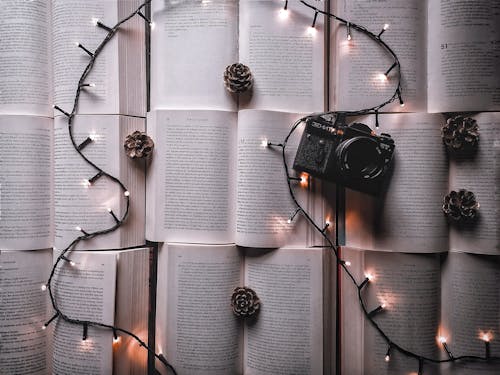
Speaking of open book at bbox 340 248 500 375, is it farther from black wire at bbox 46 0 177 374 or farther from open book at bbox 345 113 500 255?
black wire at bbox 46 0 177 374

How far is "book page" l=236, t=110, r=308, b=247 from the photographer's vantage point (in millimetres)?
1057

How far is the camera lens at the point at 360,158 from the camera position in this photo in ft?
3.10

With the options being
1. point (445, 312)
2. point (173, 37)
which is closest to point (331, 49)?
point (173, 37)

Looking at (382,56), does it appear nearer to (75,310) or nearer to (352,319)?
(352,319)

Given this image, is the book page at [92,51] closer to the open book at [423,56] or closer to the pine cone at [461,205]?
the open book at [423,56]

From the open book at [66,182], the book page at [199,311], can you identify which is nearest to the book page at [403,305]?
the book page at [199,311]

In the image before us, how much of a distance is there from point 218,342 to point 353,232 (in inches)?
18.1

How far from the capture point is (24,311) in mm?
1092

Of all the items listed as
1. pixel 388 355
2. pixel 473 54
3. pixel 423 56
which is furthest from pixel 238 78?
pixel 388 355

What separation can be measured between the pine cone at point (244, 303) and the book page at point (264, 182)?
0.12 metres

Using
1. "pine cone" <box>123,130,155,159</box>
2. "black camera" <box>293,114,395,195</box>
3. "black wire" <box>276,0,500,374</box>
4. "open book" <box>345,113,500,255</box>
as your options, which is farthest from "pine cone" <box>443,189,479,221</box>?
"pine cone" <box>123,130,155,159</box>

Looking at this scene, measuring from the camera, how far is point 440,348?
1050 millimetres

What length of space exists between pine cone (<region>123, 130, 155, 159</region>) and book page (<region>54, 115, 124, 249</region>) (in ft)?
0.10

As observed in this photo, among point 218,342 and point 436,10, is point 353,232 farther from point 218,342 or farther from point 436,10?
point 436,10
